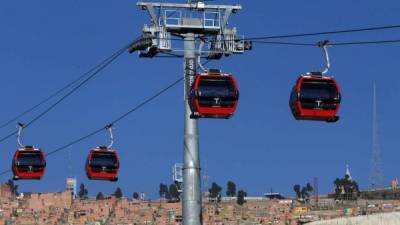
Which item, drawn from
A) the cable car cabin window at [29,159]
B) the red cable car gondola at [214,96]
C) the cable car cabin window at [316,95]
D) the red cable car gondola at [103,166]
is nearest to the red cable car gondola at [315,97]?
the cable car cabin window at [316,95]

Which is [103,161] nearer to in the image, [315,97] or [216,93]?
[216,93]

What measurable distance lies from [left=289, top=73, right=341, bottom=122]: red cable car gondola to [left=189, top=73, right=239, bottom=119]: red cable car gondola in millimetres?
1867

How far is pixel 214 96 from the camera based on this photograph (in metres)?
29.0

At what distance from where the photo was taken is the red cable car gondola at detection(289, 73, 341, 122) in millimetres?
A: 28141

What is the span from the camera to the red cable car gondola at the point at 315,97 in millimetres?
28141

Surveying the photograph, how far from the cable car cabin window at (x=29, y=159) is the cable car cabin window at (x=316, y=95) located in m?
20.3

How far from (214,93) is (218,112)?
0.62 meters

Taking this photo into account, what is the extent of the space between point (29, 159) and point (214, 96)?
61.3 ft

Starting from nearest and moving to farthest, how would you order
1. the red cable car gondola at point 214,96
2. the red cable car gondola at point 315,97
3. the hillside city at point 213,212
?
1. the red cable car gondola at point 315,97
2. the red cable car gondola at point 214,96
3. the hillside city at point 213,212

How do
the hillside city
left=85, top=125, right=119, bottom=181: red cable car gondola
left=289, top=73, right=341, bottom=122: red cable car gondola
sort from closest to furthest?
left=289, top=73, right=341, bottom=122: red cable car gondola → left=85, top=125, right=119, bottom=181: red cable car gondola → the hillside city

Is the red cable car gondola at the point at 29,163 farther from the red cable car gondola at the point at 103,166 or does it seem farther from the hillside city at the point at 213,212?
the hillside city at the point at 213,212

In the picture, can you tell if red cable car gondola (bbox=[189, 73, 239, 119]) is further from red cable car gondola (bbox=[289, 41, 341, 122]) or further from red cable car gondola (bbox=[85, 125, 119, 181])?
red cable car gondola (bbox=[85, 125, 119, 181])

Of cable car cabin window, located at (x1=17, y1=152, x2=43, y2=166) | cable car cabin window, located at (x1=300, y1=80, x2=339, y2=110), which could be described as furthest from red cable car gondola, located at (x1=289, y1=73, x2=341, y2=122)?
cable car cabin window, located at (x1=17, y1=152, x2=43, y2=166)

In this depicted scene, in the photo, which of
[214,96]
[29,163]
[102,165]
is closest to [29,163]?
[29,163]
